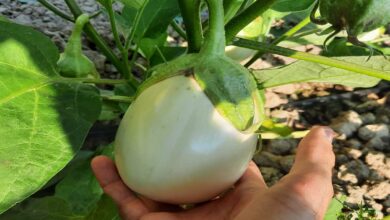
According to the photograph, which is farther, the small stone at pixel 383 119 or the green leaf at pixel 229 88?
the small stone at pixel 383 119

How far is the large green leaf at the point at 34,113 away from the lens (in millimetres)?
686

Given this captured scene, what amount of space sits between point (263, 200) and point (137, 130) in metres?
0.17

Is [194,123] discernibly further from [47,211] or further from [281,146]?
[281,146]

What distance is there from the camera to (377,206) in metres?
1.25

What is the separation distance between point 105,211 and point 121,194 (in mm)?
99

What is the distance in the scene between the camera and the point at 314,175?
2.57 feet

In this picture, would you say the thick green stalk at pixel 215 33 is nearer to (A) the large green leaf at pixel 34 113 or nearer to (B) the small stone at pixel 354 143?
(A) the large green leaf at pixel 34 113

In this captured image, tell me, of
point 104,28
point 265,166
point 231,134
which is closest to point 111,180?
point 231,134

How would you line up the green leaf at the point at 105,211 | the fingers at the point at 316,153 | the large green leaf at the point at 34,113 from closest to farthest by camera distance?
the large green leaf at the point at 34,113, the fingers at the point at 316,153, the green leaf at the point at 105,211

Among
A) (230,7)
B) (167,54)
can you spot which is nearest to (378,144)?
(167,54)

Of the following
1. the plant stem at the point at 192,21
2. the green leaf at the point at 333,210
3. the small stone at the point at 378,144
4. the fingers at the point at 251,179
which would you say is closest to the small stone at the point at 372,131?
the small stone at the point at 378,144

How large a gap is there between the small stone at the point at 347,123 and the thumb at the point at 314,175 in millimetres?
569

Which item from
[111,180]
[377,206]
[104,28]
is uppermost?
[111,180]

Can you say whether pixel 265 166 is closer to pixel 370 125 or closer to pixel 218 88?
pixel 370 125
